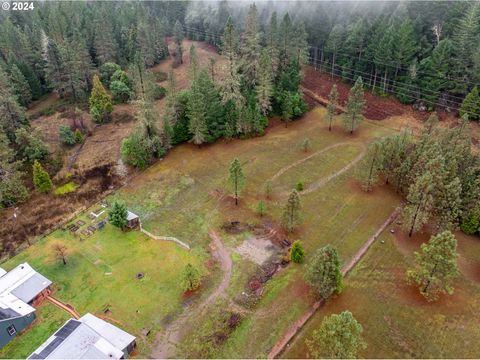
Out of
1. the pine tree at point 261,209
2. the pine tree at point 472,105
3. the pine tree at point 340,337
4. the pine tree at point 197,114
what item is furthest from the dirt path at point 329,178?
the pine tree at point 340,337

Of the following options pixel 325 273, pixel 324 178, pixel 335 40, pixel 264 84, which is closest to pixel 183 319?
pixel 325 273

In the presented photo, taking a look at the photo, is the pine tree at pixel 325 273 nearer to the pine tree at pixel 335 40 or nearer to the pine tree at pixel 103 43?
the pine tree at pixel 335 40

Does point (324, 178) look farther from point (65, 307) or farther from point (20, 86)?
point (20, 86)

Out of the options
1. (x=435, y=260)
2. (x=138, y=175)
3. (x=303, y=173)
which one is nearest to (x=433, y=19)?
(x=303, y=173)

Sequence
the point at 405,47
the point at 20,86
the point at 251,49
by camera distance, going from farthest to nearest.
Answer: the point at 20,86 < the point at 405,47 < the point at 251,49

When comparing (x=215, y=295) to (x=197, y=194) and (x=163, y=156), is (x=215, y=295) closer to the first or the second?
(x=197, y=194)

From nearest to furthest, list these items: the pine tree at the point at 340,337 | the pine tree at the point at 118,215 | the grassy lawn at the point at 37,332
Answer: the pine tree at the point at 340,337
the grassy lawn at the point at 37,332
the pine tree at the point at 118,215
